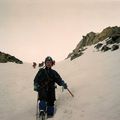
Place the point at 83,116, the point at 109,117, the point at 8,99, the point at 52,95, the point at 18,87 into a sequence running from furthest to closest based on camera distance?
1. the point at 18,87
2. the point at 8,99
3. the point at 52,95
4. the point at 83,116
5. the point at 109,117

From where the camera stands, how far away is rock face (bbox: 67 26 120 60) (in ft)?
93.2

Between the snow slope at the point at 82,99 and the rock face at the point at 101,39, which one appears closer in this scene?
the snow slope at the point at 82,99

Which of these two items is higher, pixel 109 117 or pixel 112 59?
pixel 112 59

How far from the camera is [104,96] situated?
13.5 meters

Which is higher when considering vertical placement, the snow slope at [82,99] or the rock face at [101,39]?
the rock face at [101,39]

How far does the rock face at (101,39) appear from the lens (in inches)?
1119

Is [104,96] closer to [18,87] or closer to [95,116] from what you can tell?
[95,116]

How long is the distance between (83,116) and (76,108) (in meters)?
1.07

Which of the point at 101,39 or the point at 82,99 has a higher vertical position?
the point at 101,39

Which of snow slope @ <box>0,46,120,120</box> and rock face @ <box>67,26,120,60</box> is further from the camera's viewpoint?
rock face @ <box>67,26,120,60</box>

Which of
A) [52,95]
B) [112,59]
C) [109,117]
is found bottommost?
[109,117]

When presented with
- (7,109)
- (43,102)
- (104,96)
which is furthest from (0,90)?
(104,96)

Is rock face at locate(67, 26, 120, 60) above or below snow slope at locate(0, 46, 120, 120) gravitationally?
above

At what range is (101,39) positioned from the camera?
38.9 metres
